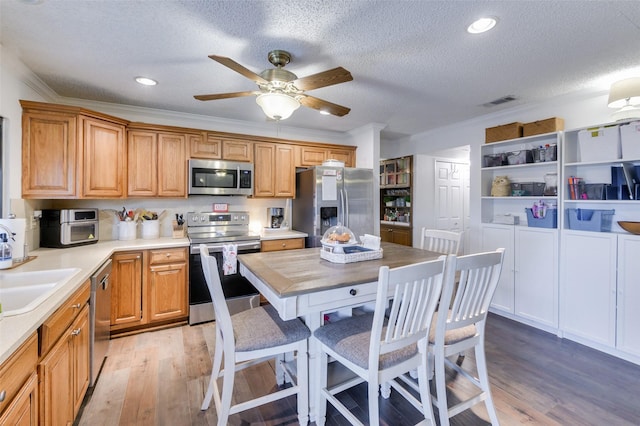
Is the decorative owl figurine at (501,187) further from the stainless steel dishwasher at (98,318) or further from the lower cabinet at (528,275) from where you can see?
the stainless steel dishwasher at (98,318)

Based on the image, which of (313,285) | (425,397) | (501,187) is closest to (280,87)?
(313,285)

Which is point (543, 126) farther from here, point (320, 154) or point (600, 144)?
point (320, 154)

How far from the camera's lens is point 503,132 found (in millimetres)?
3395

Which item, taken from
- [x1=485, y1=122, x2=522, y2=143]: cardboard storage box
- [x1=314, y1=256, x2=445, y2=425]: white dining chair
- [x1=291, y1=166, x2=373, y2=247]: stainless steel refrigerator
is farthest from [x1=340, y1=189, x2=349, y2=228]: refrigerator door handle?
[x1=314, y1=256, x2=445, y2=425]: white dining chair

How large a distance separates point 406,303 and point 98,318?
2.17m

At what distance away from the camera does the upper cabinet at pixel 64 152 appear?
2453mm

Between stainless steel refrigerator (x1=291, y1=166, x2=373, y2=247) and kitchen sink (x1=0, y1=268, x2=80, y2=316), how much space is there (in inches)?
94.0

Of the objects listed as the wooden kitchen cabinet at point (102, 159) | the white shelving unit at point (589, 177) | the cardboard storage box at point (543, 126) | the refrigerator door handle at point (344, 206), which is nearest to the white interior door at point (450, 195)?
the cardboard storage box at point (543, 126)

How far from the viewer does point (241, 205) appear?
402 centimetres

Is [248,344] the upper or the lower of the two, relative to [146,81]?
lower

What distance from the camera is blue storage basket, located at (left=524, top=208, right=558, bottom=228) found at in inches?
118

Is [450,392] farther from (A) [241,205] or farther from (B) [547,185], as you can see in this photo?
(A) [241,205]

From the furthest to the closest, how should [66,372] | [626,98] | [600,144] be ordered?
[600,144], [626,98], [66,372]

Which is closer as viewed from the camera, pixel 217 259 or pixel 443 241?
pixel 443 241
